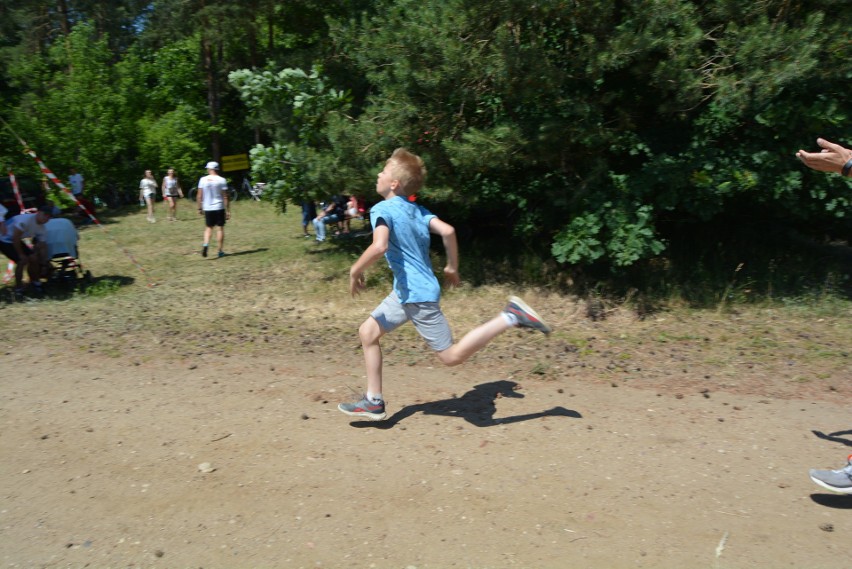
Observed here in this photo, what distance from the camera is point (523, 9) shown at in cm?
802

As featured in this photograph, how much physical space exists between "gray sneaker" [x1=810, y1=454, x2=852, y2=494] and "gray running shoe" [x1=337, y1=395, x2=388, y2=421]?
2793 mm

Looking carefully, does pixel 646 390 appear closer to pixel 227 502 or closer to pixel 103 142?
pixel 227 502

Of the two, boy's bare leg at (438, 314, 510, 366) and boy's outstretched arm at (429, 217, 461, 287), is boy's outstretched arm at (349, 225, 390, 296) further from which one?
boy's bare leg at (438, 314, 510, 366)

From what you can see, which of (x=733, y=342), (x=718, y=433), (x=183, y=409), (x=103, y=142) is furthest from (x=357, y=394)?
(x=103, y=142)

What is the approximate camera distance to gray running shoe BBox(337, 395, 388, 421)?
17.7 feet

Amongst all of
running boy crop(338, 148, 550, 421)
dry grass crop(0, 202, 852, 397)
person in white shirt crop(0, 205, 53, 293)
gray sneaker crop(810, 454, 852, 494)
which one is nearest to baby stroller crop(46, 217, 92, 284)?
person in white shirt crop(0, 205, 53, 293)

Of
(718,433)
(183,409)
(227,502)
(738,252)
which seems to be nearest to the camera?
(227,502)

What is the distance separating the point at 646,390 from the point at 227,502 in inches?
138

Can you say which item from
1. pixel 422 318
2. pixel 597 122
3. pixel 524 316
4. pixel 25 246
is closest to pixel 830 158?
pixel 524 316

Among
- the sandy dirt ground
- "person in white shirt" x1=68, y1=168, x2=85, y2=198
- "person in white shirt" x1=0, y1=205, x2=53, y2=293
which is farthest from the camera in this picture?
"person in white shirt" x1=68, y1=168, x2=85, y2=198

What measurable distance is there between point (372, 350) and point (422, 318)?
0.44m

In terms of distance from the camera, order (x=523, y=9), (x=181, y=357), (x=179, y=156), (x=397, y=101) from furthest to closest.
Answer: (x=179, y=156), (x=397, y=101), (x=523, y=9), (x=181, y=357)

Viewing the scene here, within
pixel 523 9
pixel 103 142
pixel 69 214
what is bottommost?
pixel 69 214

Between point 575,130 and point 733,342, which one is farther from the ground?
point 575,130
